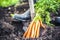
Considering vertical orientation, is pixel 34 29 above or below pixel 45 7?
below

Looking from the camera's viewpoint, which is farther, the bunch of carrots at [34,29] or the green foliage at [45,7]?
the green foliage at [45,7]

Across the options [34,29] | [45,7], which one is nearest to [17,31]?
[34,29]

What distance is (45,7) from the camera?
2557 millimetres

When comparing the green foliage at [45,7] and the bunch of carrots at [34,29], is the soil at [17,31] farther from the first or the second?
the green foliage at [45,7]

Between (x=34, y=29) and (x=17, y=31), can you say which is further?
(x=17, y=31)

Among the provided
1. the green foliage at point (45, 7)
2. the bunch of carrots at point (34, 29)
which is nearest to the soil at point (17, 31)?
the bunch of carrots at point (34, 29)

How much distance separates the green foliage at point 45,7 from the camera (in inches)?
98.9

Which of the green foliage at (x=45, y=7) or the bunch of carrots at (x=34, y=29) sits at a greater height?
the green foliage at (x=45, y=7)

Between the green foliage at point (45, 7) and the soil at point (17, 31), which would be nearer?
the soil at point (17, 31)

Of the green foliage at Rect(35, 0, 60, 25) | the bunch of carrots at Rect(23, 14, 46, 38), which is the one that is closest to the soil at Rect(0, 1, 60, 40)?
the bunch of carrots at Rect(23, 14, 46, 38)

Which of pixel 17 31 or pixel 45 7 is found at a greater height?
pixel 45 7

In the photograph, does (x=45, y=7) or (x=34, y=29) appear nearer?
(x=34, y=29)

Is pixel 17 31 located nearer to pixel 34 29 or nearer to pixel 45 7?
pixel 34 29

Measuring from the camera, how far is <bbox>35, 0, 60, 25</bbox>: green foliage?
2512mm
